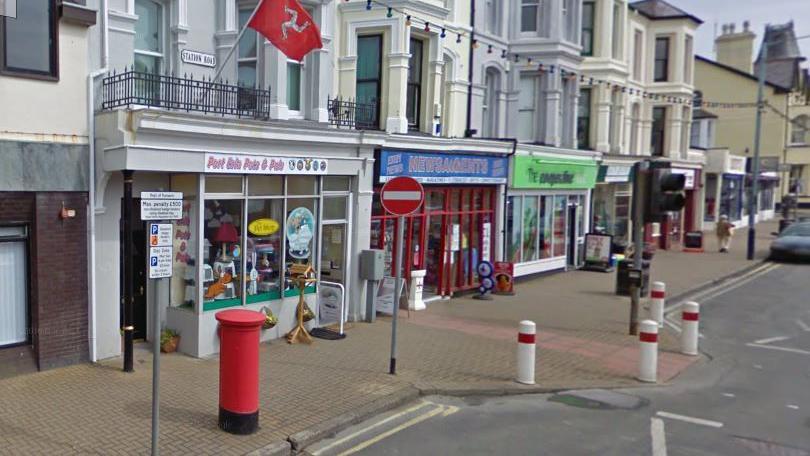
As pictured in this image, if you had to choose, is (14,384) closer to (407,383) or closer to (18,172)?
(18,172)

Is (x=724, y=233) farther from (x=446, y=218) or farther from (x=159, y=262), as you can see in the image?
(x=159, y=262)

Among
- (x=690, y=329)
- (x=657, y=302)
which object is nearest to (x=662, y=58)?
(x=657, y=302)

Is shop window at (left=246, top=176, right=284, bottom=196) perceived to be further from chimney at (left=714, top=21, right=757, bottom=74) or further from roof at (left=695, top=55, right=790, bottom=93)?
chimney at (left=714, top=21, right=757, bottom=74)

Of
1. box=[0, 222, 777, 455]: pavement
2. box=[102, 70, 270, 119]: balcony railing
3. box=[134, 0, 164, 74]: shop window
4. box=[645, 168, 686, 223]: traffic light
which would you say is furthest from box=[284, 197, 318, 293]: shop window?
box=[645, 168, 686, 223]: traffic light

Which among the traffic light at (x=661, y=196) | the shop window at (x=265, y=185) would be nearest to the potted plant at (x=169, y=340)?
the shop window at (x=265, y=185)

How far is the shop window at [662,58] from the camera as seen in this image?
2945 centimetres

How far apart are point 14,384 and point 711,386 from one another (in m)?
9.26

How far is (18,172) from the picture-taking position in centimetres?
847

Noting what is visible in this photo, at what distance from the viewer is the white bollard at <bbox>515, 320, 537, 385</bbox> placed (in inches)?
363

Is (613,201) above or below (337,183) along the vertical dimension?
below

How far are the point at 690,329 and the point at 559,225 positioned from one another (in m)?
10.4

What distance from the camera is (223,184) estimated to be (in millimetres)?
10375

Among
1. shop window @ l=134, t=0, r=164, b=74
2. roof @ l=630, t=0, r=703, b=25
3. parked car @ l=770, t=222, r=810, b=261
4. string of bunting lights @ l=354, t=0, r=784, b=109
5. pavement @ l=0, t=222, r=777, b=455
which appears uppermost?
roof @ l=630, t=0, r=703, b=25

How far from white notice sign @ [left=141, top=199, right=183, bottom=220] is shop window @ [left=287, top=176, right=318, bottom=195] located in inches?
206
